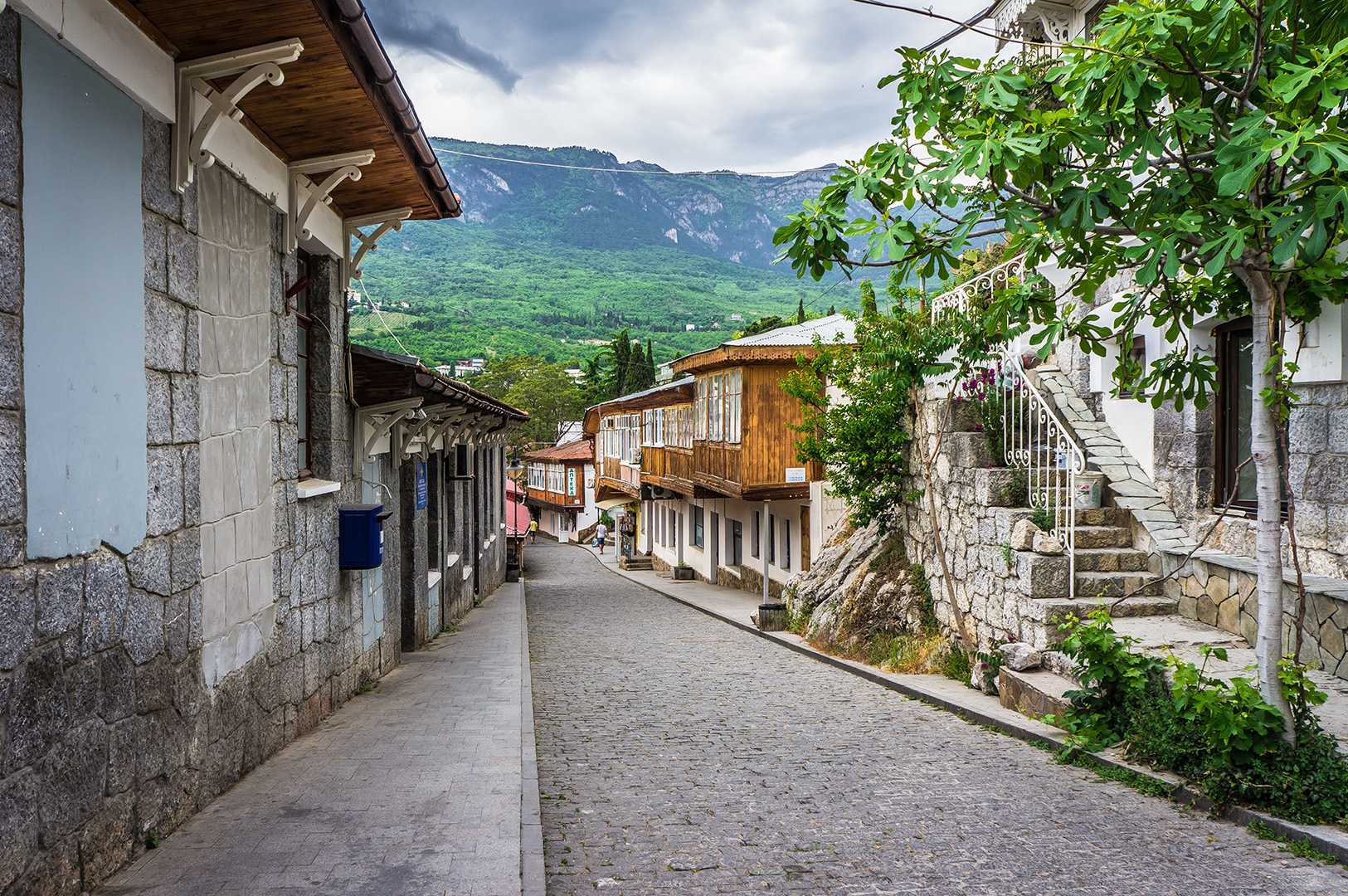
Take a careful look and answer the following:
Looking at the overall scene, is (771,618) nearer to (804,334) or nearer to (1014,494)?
(1014,494)

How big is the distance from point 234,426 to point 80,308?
169 cm

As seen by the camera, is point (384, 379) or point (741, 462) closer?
point (384, 379)

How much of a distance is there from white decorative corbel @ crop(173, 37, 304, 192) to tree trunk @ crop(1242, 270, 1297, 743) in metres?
4.96

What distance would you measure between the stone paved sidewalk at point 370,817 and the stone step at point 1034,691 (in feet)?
12.5

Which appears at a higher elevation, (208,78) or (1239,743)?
(208,78)

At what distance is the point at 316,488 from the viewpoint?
6582 millimetres

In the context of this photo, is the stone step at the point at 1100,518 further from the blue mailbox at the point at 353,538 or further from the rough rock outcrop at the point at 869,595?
the blue mailbox at the point at 353,538

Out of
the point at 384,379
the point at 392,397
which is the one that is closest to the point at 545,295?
the point at 384,379

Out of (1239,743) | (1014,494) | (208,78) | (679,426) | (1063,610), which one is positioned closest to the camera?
(208,78)

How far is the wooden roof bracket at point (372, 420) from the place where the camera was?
792 centimetres

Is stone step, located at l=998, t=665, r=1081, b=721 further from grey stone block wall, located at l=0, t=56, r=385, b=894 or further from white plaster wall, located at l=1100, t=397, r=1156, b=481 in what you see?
grey stone block wall, located at l=0, t=56, r=385, b=894

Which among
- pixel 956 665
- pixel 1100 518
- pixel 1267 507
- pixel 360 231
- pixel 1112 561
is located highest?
pixel 360 231

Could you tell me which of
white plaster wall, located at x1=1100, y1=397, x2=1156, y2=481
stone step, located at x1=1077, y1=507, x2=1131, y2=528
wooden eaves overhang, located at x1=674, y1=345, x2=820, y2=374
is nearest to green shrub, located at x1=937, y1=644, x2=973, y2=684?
stone step, located at x1=1077, y1=507, x2=1131, y2=528

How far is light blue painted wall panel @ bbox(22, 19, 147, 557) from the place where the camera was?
3.11 metres
